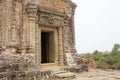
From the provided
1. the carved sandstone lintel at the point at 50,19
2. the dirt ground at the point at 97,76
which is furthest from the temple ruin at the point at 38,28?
the dirt ground at the point at 97,76

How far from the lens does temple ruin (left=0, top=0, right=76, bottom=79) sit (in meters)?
7.04

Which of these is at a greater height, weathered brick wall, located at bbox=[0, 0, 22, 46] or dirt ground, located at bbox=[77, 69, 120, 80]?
weathered brick wall, located at bbox=[0, 0, 22, 46]

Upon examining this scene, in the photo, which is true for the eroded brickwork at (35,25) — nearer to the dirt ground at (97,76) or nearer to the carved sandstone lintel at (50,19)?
the carved sandstone lintel at (50,19)

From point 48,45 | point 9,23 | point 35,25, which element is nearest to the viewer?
point 9,23

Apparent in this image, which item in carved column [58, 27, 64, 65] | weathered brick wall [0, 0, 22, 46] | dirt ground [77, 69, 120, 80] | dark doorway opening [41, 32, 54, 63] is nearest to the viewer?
weathered brick wall [0, 0, 22, 46]

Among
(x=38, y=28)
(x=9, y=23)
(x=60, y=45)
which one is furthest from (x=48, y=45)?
(x=9, y=23)

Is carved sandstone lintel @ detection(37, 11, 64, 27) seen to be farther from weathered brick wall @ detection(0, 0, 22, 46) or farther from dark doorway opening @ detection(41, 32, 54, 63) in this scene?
weathered brick wall @ detection(0, 0, 22, 46)

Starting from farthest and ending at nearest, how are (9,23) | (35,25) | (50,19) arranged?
(50,19) < (35,25) < (9,23)

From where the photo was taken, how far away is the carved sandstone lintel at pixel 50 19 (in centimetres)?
809

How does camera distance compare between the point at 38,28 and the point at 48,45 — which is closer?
the point at 38,28

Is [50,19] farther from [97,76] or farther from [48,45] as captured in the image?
[97,76]

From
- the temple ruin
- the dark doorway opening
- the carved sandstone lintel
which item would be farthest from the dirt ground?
the carved sandstone lintel

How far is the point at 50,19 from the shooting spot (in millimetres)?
8430

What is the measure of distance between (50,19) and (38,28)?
2.48ft
